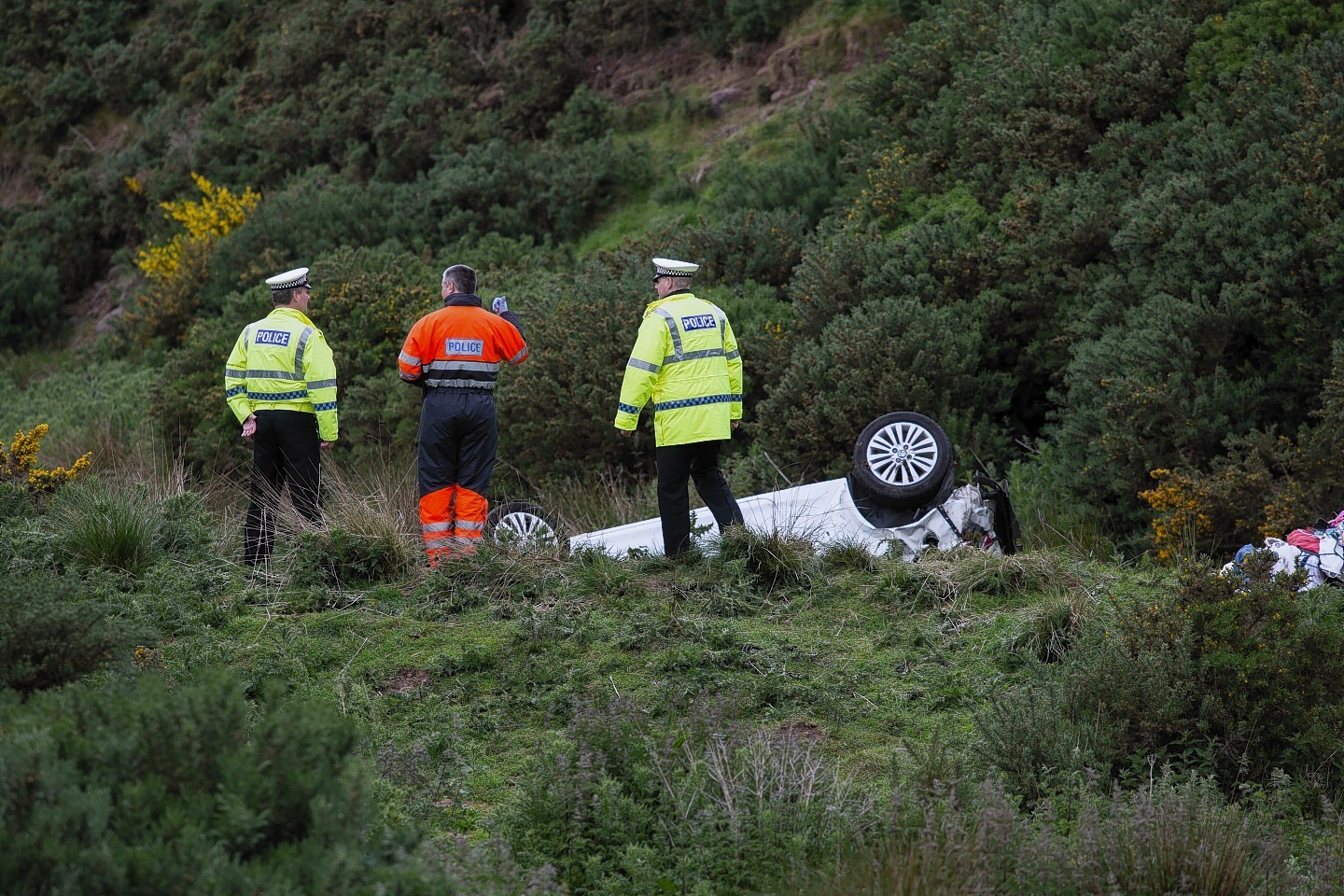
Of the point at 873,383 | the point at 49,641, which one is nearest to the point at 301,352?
the point at 49,641

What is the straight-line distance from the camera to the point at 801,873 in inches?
156

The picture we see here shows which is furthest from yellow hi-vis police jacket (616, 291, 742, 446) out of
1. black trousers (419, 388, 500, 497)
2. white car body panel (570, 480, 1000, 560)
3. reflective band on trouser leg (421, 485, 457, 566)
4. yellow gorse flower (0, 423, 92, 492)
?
yellow gorse flower (0, 423, 92, 492)

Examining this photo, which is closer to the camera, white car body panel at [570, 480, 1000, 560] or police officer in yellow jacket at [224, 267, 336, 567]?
white car body panel at [570, 480, 1000, 560]

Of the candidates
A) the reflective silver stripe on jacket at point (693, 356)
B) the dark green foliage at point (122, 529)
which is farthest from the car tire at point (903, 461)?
the dark green foliage at point (122, 529)

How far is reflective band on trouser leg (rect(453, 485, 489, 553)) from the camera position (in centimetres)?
812

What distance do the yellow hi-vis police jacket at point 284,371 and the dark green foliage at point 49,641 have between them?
13.2 ft

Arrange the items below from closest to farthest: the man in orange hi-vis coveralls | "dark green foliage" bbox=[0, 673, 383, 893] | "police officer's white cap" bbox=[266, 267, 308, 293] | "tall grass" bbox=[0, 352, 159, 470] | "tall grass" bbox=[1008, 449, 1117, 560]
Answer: "dark green foliage" bbox=[0, 673, 383, 893], the man in orange hi-vis coveralls, "police officer's white cap" bbox=[266, 267, 308, 293], "tall grass" bbox=[1008, 449, 1117, 560], "tall grass" bbox=[0, 352, 159, 470]

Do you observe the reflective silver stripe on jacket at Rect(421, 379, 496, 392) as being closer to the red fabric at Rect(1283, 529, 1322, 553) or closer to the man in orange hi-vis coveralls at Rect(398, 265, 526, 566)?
the man in orange hi-vis coveralls at Rect(398, 265, 526, 566)

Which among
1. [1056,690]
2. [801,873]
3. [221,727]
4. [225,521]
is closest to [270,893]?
[221,727]

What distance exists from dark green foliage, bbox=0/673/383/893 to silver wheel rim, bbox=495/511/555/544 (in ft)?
13.9

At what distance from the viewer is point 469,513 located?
26.8ft

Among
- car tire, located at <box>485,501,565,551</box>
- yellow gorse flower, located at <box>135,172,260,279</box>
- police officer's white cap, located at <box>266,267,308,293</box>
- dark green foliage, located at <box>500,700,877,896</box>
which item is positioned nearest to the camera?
dark green foliage, located at <box>500,700,877,896</box>

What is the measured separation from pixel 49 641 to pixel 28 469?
5320 mm

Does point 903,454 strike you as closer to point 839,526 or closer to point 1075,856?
point 839,526
